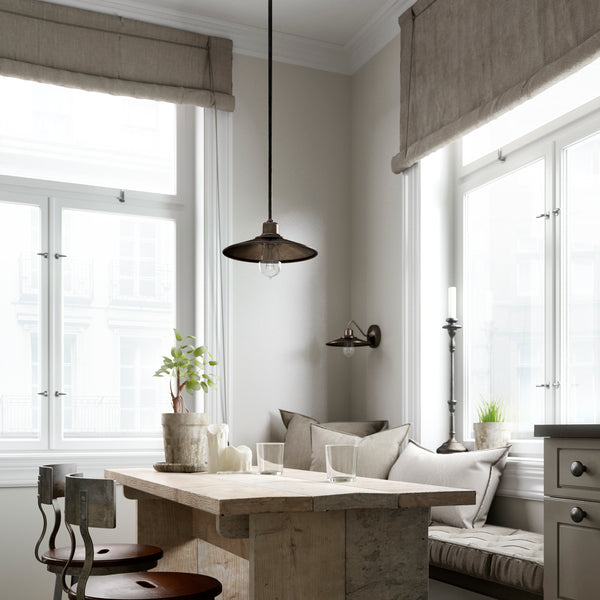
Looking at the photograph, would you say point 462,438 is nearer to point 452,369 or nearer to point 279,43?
point 452,369

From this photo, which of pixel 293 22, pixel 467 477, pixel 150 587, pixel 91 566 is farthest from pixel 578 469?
pixel 293 22

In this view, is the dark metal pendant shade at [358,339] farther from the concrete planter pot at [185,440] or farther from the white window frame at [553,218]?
the concrete planter pot at [185,440]

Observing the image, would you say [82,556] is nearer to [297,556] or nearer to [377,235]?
[297,556]

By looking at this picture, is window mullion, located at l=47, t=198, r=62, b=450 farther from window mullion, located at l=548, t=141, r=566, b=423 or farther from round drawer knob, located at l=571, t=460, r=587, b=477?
round drawer knob, located at l=571, t=460, r=587, b=477

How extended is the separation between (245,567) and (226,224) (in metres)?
1.90

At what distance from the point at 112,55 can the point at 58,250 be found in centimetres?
103

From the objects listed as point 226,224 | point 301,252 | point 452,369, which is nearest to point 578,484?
point 301,252

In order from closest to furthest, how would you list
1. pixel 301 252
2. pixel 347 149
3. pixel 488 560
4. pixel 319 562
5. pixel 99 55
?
pixel 319 562
pixel 488 560
pixel 301 252
pixel 99 55
pixel 347 149

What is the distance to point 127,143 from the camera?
444 cm

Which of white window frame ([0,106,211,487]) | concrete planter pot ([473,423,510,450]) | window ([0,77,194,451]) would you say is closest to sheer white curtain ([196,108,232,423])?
white window frame ([0,106,211,487])

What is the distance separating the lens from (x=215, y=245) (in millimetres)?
4348

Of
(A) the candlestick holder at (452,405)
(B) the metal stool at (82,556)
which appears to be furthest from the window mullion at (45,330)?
(A) the candlestick holder at (452,405)

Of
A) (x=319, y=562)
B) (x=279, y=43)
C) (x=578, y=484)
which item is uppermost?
(x=279, y=43)

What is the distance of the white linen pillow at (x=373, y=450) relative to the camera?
3.76 meters
